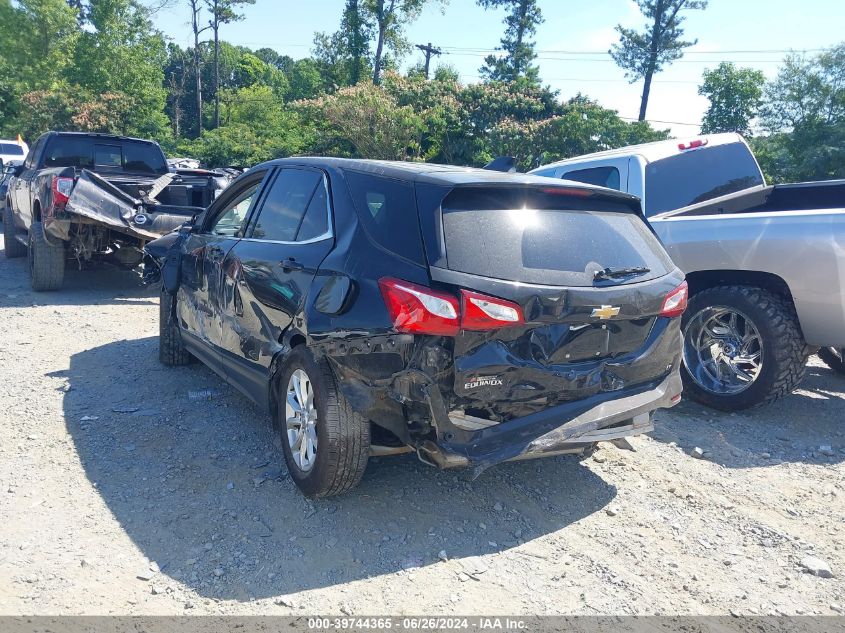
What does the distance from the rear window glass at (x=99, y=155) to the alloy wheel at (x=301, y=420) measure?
787cm

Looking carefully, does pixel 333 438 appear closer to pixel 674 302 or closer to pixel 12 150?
pixel 674 302

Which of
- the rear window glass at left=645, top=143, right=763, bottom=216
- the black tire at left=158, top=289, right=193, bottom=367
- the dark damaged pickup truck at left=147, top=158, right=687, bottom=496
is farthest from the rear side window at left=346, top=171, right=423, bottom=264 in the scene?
the rear window glass at left=645, top=143, right=763, bottom=216

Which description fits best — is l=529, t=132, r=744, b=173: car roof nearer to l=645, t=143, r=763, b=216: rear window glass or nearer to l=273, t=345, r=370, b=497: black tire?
l=645, t=143, r=763, b=216: rear window glass

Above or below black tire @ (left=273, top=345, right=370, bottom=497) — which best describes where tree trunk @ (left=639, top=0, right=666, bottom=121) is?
above

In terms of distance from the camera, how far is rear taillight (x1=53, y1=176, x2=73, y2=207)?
7773 mm

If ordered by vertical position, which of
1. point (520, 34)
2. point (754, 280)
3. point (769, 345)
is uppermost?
point (520, 34)

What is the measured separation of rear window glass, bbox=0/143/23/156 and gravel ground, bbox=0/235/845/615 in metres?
19.6

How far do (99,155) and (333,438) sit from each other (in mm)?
8525

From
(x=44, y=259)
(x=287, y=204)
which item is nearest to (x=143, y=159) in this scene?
(x=44, y=259)

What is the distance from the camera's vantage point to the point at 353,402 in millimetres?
3084

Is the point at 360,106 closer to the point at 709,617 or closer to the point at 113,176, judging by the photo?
the point at 113,176

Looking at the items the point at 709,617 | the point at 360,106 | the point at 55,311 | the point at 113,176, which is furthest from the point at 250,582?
the point at 360,106

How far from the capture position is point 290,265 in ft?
11.9

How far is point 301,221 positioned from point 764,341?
3.26m
